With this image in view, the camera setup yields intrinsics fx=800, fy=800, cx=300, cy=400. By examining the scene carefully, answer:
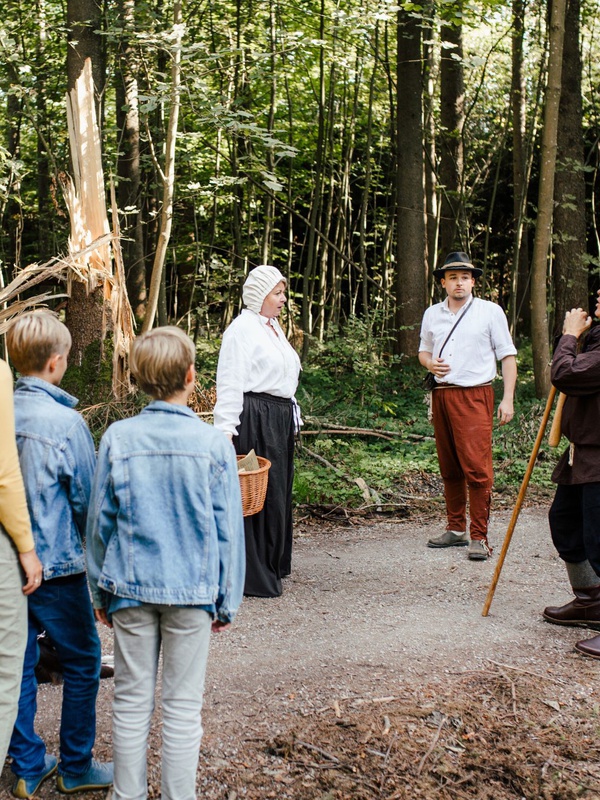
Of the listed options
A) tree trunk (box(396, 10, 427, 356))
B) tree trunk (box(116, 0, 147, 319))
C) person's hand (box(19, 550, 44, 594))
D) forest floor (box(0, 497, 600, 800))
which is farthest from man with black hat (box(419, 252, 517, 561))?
tree trunk (box(116, 0, 147, 319))

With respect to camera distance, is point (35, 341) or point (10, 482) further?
point (35, 341)

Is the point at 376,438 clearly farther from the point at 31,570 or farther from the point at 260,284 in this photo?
the point at 31,570

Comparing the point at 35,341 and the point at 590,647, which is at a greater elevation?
the point at 35,341

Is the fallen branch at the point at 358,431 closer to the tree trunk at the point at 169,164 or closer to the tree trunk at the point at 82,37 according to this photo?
the tree trunk at the point at 169,164

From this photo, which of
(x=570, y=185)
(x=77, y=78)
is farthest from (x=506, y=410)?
(x=570, y=185)

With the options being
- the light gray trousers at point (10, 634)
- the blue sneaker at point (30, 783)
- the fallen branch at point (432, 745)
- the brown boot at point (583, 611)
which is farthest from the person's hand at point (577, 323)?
the blue sneaker at point (30, 783)

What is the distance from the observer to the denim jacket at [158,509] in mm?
2807

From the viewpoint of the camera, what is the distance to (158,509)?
9.29ft

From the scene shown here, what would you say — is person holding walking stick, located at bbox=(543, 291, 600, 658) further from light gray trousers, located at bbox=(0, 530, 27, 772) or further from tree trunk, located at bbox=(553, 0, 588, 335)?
tree trunk, located at bbox=(553, 0, 588, 335)

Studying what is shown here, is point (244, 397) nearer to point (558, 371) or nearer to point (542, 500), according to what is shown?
point (558, 371)

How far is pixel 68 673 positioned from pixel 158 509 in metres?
0.83

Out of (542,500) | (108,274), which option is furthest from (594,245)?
(108,274)

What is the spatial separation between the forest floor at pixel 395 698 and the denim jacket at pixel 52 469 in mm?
999

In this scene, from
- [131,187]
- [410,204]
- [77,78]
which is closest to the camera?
[77,78]
